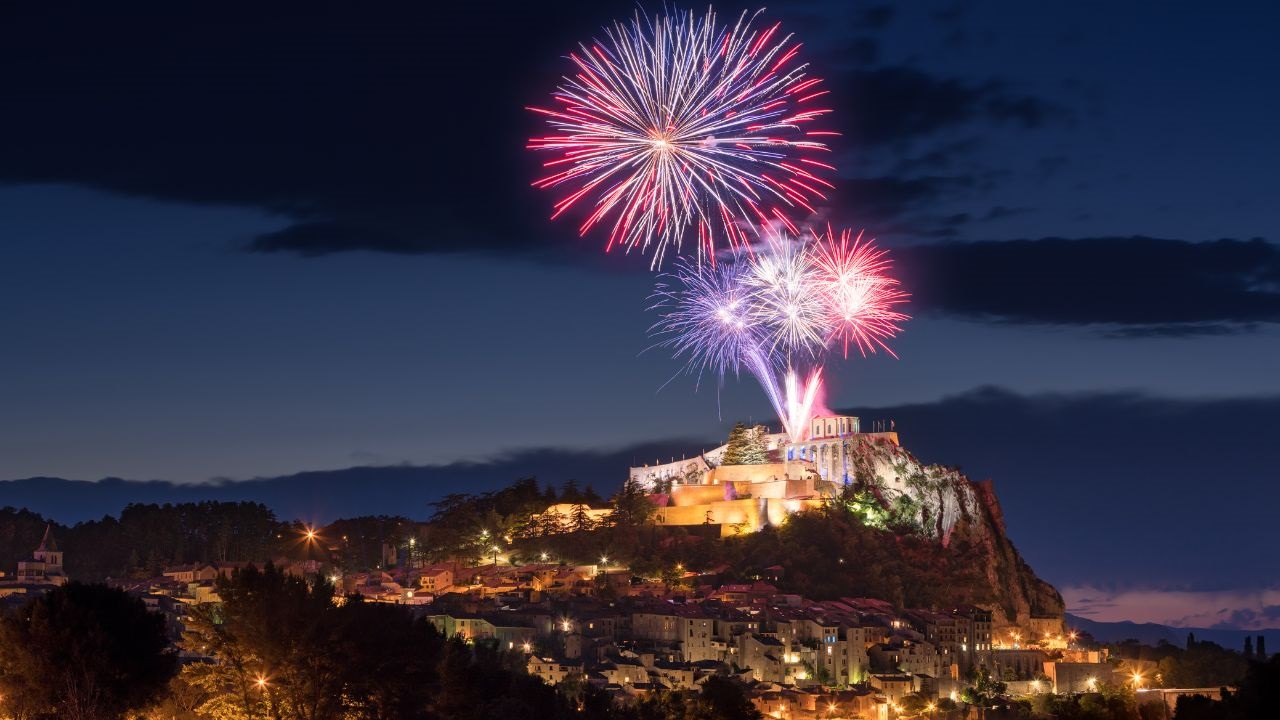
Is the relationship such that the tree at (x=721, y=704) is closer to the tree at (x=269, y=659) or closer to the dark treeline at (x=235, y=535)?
the tree at (x=269, y=659)

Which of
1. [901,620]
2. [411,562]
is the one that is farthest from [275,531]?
[901,620]

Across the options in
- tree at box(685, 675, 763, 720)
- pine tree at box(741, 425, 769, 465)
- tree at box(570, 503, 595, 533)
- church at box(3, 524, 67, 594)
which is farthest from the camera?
pine tree at box(741, 425, 769, 465)

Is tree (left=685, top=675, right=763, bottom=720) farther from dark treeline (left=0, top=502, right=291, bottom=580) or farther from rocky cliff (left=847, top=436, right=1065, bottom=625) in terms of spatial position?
dark treeline (left=0, top=502, right=291, bottom=580)

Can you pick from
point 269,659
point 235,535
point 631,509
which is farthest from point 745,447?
point 269,659

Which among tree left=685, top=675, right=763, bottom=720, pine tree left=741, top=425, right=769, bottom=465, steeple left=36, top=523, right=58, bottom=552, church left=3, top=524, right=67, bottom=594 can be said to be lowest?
tree left=685, top=675, right=763, bottom=720

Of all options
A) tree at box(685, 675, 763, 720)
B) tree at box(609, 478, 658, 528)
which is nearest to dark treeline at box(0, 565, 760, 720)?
tree at box(685, 675, 763, 720)

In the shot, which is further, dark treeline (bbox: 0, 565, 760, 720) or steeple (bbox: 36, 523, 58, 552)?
steeple (bbox: 36, 523, 58, 552)

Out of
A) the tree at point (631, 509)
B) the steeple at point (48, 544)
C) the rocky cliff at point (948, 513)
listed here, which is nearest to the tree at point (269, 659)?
the tree at point (631, 509)

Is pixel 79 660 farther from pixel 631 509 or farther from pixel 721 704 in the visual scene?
pixel 631 509
